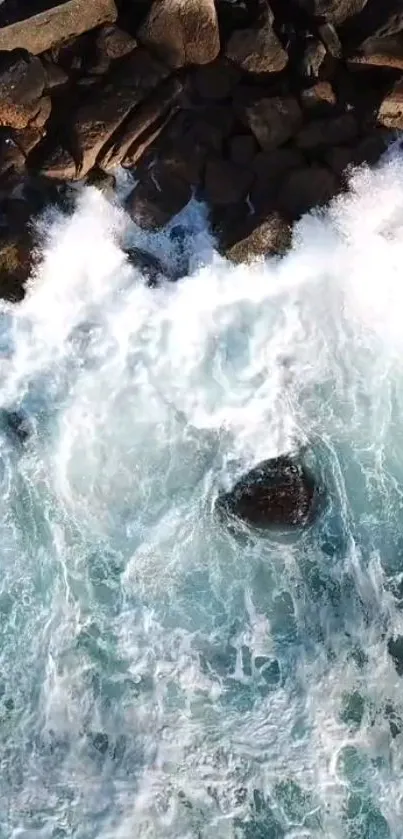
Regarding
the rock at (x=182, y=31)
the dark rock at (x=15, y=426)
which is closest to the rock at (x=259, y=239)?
the rock at (x=182, y=31)

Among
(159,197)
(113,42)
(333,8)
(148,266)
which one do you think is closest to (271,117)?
(333,8)

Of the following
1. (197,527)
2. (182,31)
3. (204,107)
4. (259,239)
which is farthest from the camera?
(197,527)

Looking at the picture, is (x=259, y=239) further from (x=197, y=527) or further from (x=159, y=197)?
(x=197, y=527)

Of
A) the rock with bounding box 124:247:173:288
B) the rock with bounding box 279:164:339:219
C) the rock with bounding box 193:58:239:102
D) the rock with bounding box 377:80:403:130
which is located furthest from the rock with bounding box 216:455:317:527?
the rock with bounding box 193:58:239:102

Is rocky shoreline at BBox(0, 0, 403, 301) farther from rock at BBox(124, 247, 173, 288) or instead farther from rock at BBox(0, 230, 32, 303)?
rock at BBox(124, 247, 173, 288)

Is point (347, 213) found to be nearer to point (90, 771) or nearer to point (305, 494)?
point (305, 494)

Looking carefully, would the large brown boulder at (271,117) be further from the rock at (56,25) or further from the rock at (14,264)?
the rock at (14,264)
